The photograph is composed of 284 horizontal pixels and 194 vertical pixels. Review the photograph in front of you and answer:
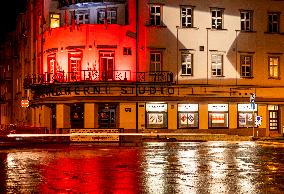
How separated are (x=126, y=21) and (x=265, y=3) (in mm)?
11866

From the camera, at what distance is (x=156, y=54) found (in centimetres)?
4600

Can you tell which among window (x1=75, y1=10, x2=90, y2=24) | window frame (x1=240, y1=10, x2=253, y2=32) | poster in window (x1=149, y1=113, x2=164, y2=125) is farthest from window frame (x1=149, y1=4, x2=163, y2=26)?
poster in window (x1=149, y1=113, x2=164, y2=125)

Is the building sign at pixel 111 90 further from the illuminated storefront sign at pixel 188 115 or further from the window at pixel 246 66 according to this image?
the window at pixel 246 66

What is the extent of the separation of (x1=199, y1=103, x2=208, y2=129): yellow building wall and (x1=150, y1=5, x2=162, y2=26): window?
7397 millimetres

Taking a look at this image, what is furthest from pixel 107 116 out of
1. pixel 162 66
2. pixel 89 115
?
pixel 162 66

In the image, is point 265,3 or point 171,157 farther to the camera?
point 265,3

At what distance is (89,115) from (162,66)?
22.5 feet

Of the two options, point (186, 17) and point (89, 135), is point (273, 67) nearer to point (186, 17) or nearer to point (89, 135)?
point (186, 17)

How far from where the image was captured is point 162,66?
45.9m

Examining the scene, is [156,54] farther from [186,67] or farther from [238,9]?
[238,9]

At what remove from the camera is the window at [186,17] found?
46.8 m

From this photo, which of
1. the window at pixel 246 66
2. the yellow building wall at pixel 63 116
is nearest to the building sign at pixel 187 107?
the window at pixel 246 66

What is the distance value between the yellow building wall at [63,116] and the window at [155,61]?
7442 mm

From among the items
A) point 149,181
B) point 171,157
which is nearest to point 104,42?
point 171,157
